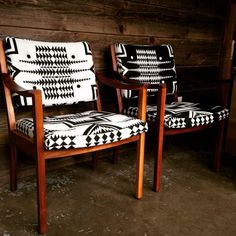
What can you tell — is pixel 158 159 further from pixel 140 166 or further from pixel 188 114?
pixel 188 114

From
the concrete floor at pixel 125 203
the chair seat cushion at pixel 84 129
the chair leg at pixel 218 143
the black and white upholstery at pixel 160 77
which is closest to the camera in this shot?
the chair seat cushion at pixel 84 129

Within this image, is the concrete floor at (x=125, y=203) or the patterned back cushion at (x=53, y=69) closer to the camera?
the concrete floor at (x=125, y=203)

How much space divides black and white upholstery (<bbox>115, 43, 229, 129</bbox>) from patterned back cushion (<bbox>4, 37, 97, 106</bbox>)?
0.81ft

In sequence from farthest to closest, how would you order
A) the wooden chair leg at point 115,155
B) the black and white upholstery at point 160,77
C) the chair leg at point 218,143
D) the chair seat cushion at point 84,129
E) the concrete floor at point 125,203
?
the wooden chair leg at point 115,155 < the chair leg at point 218,143 < the black and white upholstery at point 160,77 < the concrete floor at point 125,203 < the chair seat cushion at point 84,129

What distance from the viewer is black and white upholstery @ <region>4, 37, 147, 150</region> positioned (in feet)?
3.78

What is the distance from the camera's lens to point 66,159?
188cm

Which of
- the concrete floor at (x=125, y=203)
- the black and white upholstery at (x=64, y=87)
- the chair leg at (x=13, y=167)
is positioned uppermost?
the black and white upholstery at (x=64, y=87)

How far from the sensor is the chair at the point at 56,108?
1121 mm

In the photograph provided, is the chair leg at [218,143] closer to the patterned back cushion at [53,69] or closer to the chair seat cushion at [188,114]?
the chair seat cushion at [188,114]

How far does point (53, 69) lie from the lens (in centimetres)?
149

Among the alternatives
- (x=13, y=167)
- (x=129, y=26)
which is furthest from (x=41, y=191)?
(x=129, y=26)

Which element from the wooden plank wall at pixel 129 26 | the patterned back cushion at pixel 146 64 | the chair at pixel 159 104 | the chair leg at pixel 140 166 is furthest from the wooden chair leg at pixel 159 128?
the wooden plank wall at pixel 129 26

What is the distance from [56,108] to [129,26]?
29.5 inches

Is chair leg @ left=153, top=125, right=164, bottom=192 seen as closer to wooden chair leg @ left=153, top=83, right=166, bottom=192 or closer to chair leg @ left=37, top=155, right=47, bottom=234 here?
wooden chair leg @ left=153, top=83, right=166, bottom=192
